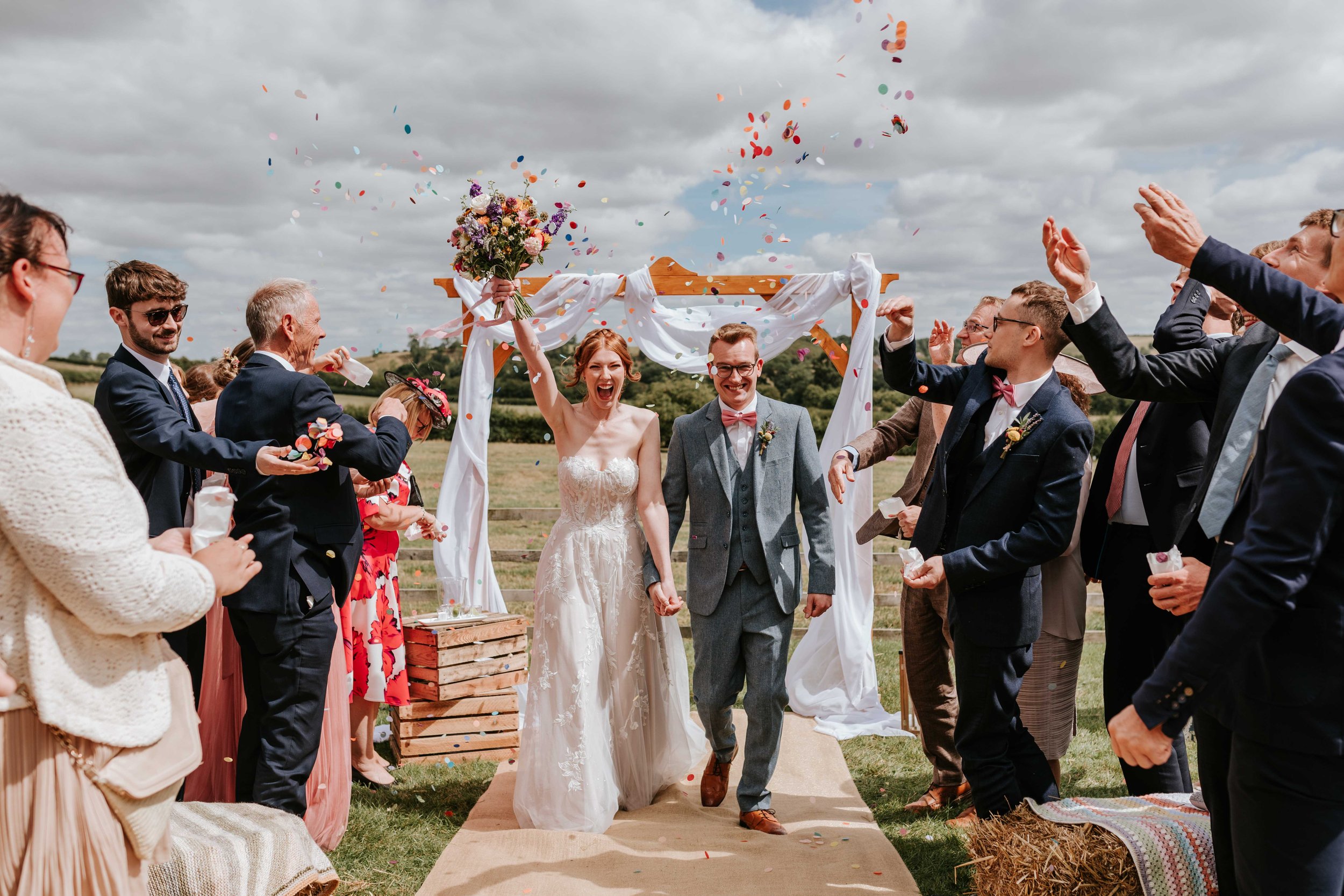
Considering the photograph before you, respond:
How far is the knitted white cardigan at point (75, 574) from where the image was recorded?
1769 millimetres

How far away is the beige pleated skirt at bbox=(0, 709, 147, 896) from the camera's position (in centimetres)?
189

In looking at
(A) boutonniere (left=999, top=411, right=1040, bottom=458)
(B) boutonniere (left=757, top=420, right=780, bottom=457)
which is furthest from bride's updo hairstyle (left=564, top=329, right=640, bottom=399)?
(A) boutonniere (left=999, top=411, right=1040, bottom=458)

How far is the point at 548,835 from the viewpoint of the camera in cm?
415

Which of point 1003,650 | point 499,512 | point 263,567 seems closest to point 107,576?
point 263,567

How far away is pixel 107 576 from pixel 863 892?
3012 mm

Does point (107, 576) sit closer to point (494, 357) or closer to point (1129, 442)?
point (1129, 442)

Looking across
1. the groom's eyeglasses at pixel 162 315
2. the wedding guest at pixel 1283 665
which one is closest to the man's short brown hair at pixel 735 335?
the groom's eyeglasses at pixel 162 315

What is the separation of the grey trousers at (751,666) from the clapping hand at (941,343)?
5.30 feet

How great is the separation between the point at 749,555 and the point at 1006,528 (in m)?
1.20

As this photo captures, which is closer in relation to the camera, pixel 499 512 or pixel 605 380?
pixel 605 380

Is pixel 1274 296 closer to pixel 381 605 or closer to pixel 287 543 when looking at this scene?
pixel 287 543

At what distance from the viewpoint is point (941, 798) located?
4.58 m

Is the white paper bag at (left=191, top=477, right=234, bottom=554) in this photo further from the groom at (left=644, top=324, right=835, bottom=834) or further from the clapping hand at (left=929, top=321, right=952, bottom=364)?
the clapping hand at (left=929, top=321, right=952, bottom=364)

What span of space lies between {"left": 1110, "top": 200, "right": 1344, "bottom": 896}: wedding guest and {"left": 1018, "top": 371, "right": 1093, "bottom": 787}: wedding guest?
172cm
